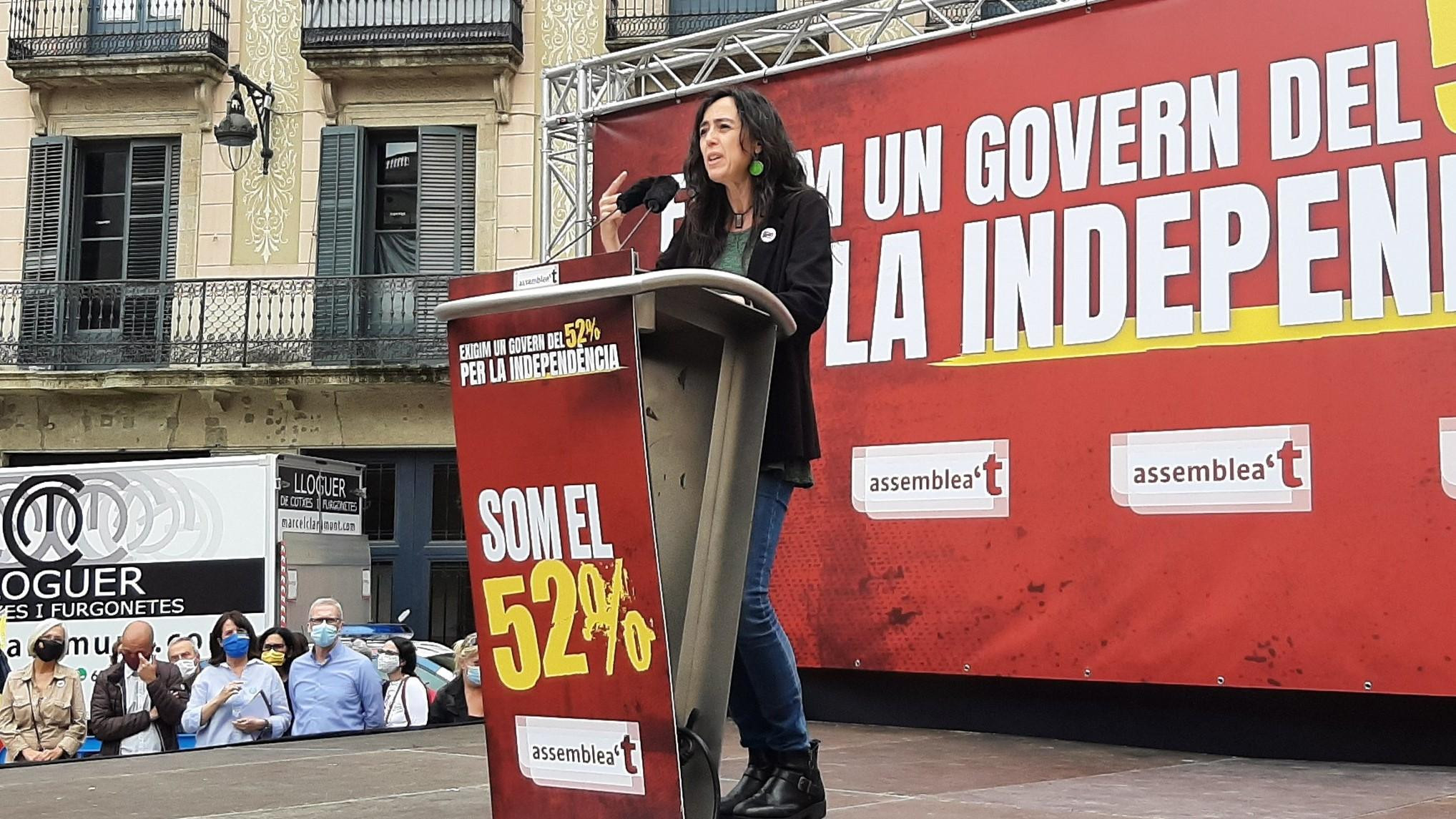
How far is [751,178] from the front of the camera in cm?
384

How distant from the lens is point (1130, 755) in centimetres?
639

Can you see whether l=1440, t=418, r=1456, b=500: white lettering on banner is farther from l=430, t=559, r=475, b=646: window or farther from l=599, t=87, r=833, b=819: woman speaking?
l=430, t=559, r=475, b=646: window

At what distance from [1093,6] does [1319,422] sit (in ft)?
7.23

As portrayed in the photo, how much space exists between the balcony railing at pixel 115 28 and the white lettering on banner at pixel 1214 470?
1587cm

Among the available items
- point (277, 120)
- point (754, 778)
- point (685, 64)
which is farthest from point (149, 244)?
point (754, 778)

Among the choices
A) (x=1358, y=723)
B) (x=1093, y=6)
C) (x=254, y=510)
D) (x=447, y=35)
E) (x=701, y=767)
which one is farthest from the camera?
(x=447, y=35)

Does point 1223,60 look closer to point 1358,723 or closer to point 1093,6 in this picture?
point 1093,6

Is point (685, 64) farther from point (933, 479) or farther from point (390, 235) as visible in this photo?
point (390, 235)

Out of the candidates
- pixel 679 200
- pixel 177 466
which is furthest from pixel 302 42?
pixel 679 200

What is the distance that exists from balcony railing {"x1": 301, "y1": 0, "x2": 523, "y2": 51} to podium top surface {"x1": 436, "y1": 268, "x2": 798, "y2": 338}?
1629 centimetres

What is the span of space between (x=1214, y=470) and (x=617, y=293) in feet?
13.2

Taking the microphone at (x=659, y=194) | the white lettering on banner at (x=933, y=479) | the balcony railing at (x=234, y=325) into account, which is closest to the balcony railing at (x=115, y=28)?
the balcony railing at (x=234, y=325)

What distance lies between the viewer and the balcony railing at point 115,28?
777 inches

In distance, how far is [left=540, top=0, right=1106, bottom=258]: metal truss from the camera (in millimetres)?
7883
